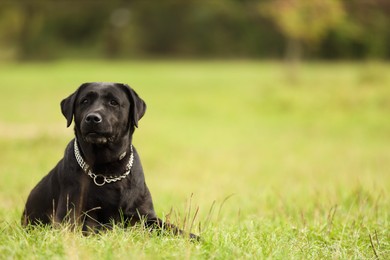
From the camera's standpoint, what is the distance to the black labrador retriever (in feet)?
15.0

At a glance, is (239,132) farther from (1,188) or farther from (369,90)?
(1,188)

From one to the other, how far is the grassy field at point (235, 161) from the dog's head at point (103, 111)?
0.78 meters

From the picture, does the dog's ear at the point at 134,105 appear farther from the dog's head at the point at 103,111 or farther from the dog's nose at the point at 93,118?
the dog's nose at the point at 93,118

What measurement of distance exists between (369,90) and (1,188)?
1873 centimetres

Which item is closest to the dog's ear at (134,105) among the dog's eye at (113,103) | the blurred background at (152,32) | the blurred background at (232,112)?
the dog's eye at (113,103)

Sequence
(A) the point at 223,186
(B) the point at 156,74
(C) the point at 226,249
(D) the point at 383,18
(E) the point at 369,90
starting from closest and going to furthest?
(C) the point at 226,249 < (A) the point at 223,186 < (E) the point at 369,90 < (B) the point at 156,74 < (D) the point at 383,18

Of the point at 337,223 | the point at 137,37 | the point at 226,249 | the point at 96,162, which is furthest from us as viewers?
the point at 137,37

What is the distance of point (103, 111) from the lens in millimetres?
4641

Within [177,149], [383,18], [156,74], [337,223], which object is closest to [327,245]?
[337,223]

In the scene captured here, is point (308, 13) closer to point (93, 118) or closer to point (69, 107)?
point (69, 107)

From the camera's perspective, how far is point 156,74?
121ft

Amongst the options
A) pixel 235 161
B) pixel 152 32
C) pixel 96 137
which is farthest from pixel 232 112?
pixel 152 32

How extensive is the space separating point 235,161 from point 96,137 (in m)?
9.93

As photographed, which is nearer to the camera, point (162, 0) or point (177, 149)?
point (177, 149)
